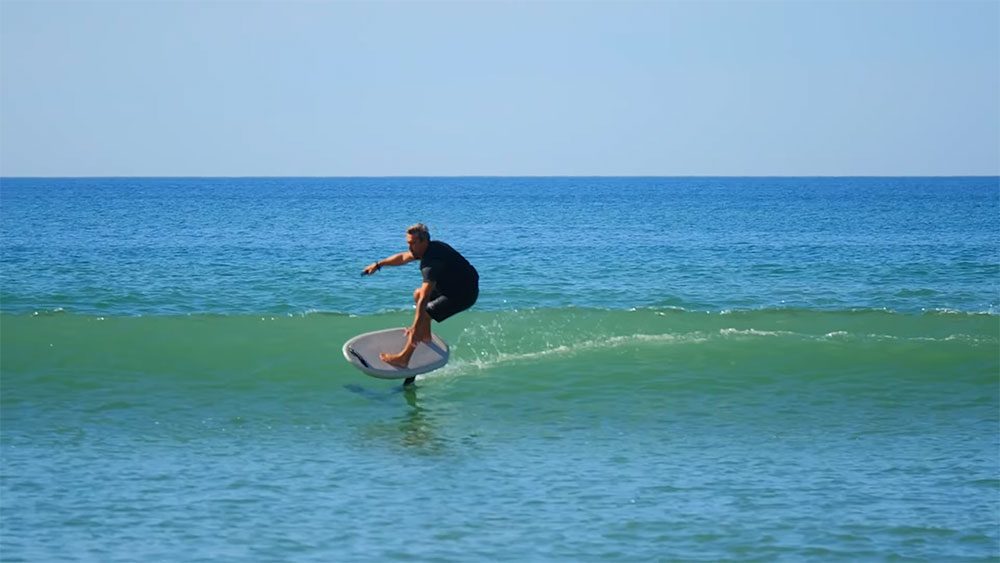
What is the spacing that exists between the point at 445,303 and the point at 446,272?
1.19 ft

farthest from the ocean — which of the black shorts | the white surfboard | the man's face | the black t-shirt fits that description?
the man's face

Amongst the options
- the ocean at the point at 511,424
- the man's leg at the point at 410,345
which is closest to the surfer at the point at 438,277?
the man's leg at the point at 410,345

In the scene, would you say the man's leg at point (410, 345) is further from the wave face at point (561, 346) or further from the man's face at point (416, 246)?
the wave face at point (561, 346)

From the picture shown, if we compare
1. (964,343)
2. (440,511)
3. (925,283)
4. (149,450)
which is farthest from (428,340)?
(925,283)

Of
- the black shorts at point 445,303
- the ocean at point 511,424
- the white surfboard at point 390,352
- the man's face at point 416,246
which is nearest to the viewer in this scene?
the ocean at point 511,424

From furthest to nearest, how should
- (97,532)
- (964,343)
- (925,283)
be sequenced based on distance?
(925,283), (964,343), (97,532)

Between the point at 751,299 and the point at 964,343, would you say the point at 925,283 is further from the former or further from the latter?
the point at 964,343

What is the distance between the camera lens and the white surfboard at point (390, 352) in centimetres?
1385

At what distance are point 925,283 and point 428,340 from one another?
732 inches

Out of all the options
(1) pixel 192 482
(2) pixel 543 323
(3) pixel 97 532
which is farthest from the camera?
(2) pixel 543 323

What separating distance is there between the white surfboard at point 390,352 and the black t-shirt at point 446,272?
3.31ft

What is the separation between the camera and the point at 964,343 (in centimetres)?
1791

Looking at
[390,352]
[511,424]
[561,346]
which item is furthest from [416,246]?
[561,346]

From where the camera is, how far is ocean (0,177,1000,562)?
8719 mm
